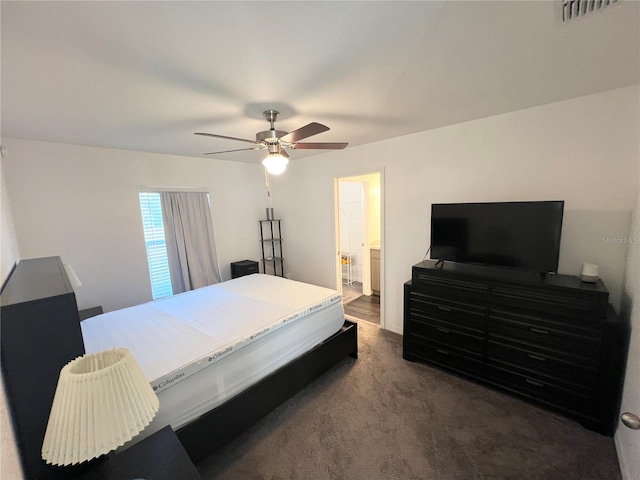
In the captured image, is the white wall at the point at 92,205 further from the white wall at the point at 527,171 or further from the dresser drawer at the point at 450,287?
the dresser drawer at the point at 450,287

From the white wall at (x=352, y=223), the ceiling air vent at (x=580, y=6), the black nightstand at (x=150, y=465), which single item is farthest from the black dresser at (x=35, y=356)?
the white wall at (x=352, y=223)

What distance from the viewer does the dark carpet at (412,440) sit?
1.62 meters

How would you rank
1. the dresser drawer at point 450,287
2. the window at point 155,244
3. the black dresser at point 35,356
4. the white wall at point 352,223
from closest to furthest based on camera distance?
the black dresser at point 35,356 < the dresser drawer at point 450,287 < the window at point 155,244 < the white wall at point 352,223

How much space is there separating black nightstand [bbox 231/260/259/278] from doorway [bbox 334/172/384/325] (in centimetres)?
145

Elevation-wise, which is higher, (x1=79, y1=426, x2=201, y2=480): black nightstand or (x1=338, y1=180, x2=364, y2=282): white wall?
(x1=338, y1=180, x2=364, y2=282): white wall

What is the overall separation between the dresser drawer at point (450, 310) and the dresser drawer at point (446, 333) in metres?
0.06

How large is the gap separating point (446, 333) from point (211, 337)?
7.03ft

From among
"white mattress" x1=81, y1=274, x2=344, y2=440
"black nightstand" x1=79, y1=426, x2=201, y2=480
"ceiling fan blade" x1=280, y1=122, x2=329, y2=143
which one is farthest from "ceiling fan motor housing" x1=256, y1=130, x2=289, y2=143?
"black nightstand" x1=79, y1=426, x2=201, y2=480

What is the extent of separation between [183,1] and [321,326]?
239 centimetres

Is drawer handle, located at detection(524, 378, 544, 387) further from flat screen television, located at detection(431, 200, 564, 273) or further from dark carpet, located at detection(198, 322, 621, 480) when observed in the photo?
flat screen television, located at detection(431, 200, 564, 273)

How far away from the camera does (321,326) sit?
97.7 inches

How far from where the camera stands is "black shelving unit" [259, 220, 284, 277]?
4797 mm

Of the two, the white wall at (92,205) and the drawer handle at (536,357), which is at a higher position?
the white wall at (92,205)

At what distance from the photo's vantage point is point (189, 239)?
3746 mm
